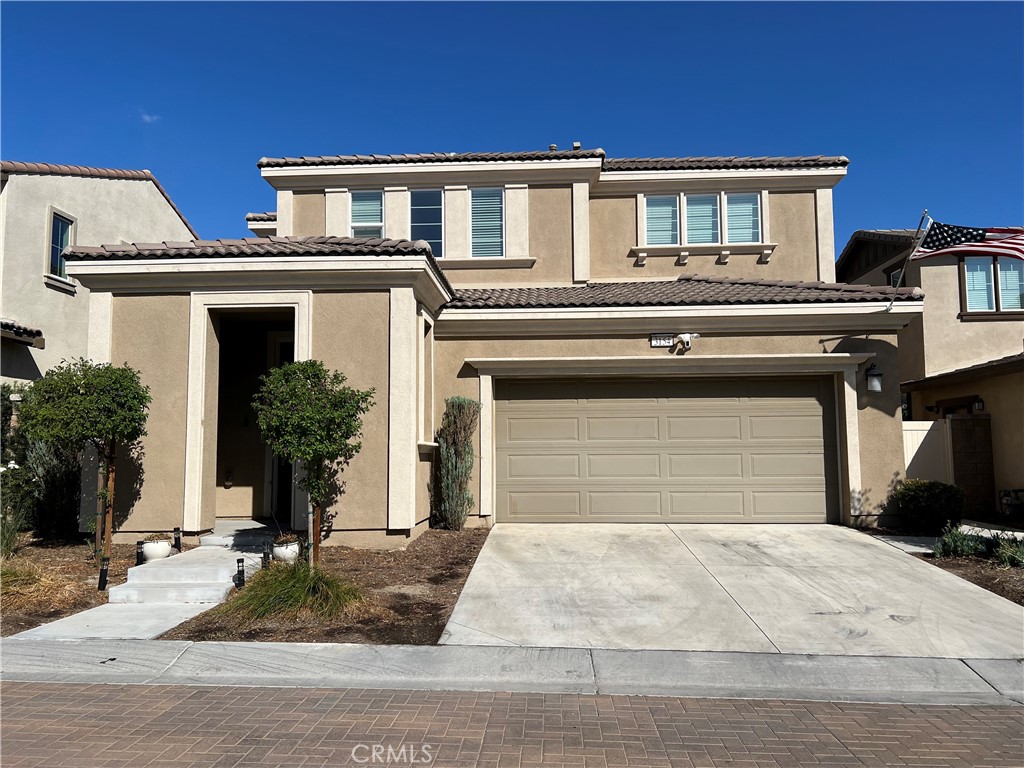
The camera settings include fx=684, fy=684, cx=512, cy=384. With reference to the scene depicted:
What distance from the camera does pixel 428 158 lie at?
14.7 meters

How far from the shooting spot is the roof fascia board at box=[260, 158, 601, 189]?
1453 cm

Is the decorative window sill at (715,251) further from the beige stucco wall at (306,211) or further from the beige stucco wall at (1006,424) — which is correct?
the beige stucco wall at (306,211)

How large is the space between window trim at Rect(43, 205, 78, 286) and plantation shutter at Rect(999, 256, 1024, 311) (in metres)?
22.7

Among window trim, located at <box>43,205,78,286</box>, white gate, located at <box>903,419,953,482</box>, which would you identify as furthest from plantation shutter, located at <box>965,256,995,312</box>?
window trim, located at <box>43,205,78,286</box>

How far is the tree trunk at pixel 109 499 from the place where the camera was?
882cm

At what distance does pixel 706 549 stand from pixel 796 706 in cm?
→ 474

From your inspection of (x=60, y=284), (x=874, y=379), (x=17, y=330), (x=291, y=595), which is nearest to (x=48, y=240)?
(x=60, y=284)

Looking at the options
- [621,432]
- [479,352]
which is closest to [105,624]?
[479,352]

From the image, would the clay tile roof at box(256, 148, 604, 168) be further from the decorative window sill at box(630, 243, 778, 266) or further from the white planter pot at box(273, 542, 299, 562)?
the white planter pot at box(273, 542, 299, 562)

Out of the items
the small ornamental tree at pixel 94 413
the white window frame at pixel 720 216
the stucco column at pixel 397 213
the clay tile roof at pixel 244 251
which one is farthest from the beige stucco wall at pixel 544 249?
the small ornamental tree at pixel 94 413

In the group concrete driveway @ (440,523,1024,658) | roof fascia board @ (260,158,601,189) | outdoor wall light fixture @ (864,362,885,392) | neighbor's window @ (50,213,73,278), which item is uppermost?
roof fascia board @ (260,158,601,189)

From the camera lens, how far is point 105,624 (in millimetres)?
6707

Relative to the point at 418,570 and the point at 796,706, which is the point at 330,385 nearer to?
the point at 418,570

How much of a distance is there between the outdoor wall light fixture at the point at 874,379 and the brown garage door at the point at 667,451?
62 cm
